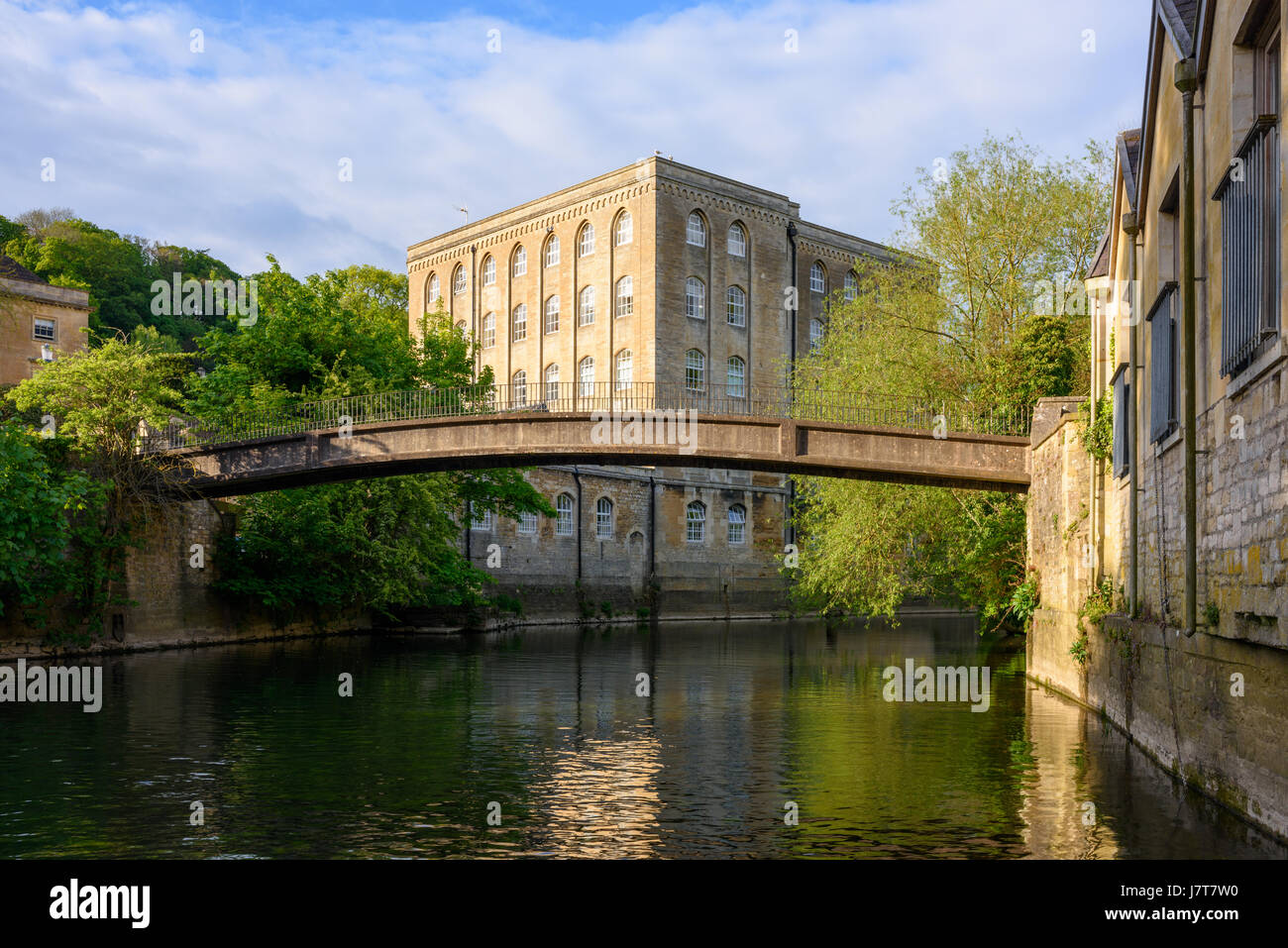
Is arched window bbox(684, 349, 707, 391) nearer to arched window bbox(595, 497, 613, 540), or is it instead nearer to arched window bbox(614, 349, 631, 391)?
arched window bbox(614, 349, 631, 391)

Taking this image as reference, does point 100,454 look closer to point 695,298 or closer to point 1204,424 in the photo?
point 1204,424

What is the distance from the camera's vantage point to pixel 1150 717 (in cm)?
1373

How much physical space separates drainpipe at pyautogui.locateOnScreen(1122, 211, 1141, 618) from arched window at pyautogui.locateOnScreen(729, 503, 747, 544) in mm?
42835

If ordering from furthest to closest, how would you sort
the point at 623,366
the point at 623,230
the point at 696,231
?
A: the point at 696,231, the point at 623,230, the point at 623,366

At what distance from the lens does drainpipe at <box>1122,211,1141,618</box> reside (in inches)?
618

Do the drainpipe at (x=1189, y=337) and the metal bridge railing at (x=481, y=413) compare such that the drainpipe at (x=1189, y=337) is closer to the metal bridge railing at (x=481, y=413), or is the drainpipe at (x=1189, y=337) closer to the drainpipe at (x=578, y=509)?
the metal bridge railing at (x=481, y=413)

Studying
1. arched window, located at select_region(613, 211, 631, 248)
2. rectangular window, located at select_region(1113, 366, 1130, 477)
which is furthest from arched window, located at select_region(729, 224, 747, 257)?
rectangular window, located at select_region(1113, 366, 1130, 477)

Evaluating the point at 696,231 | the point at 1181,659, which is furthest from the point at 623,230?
the point at 1181,659

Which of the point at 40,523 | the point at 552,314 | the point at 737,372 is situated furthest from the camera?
the point at 552,314

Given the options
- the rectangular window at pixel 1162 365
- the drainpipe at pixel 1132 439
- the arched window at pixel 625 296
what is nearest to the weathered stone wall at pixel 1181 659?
the drainpipe at pixel 1132 439

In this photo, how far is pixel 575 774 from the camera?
43.3 feet

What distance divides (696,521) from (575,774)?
149ft
